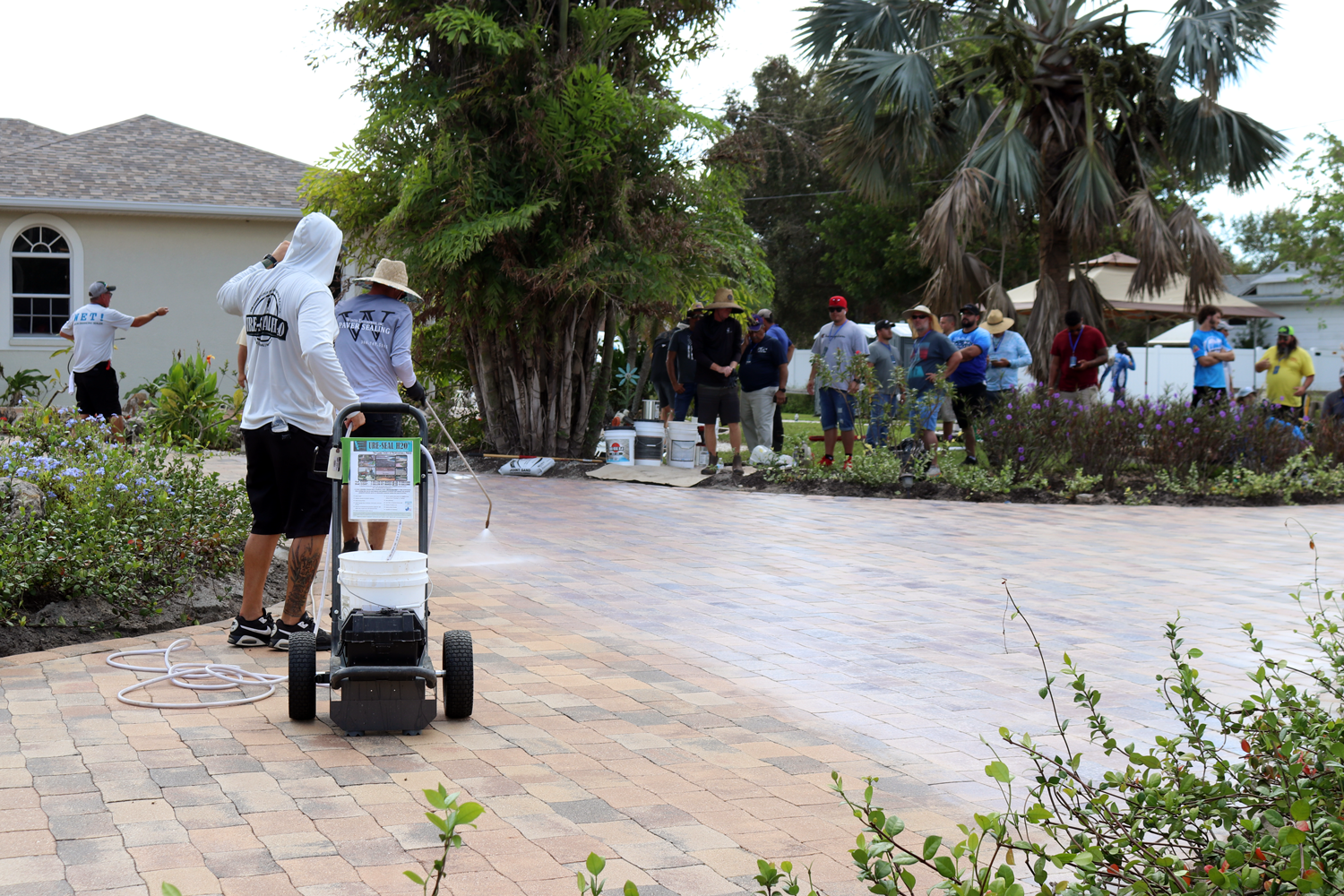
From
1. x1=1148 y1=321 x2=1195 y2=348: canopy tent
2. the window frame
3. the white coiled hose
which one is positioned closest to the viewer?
the white coiled hose

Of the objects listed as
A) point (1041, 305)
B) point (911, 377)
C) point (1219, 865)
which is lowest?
point (1219, 865)

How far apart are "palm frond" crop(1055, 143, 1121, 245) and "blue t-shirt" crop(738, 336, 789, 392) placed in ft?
15.2

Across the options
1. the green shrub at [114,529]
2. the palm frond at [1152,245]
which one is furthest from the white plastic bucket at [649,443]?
the green shrub at [114,529]

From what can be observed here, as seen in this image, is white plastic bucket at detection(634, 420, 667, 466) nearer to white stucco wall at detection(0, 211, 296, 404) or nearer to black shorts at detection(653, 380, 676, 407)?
black shorts at detection(653, 380, 676, 407)

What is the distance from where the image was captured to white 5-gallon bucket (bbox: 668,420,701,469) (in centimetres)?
1385

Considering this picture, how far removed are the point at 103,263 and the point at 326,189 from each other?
6.46m

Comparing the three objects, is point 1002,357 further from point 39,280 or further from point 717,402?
point 39,280

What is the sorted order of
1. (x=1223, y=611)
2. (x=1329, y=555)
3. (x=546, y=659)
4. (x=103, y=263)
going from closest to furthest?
(x=546, y=659) → (x=1223, y=611) → (x=1329, y=555) → (x=103, y=263)

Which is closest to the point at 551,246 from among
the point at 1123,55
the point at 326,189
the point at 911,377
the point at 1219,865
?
the point at 326,189

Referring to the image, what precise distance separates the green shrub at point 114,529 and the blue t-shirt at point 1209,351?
11124 millimetres

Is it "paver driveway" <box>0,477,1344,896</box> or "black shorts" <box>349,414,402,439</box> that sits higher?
"black shorts" <box>349,414,402,439</box>

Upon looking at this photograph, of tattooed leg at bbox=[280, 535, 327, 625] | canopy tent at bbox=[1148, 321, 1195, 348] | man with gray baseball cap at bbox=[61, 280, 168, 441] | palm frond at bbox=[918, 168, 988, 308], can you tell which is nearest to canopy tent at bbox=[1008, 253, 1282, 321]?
canopy tent at bbox=[1148, 321, 1195, 348]

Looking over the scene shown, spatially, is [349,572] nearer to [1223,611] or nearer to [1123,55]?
[1223,611]

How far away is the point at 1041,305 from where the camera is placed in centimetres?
1677
